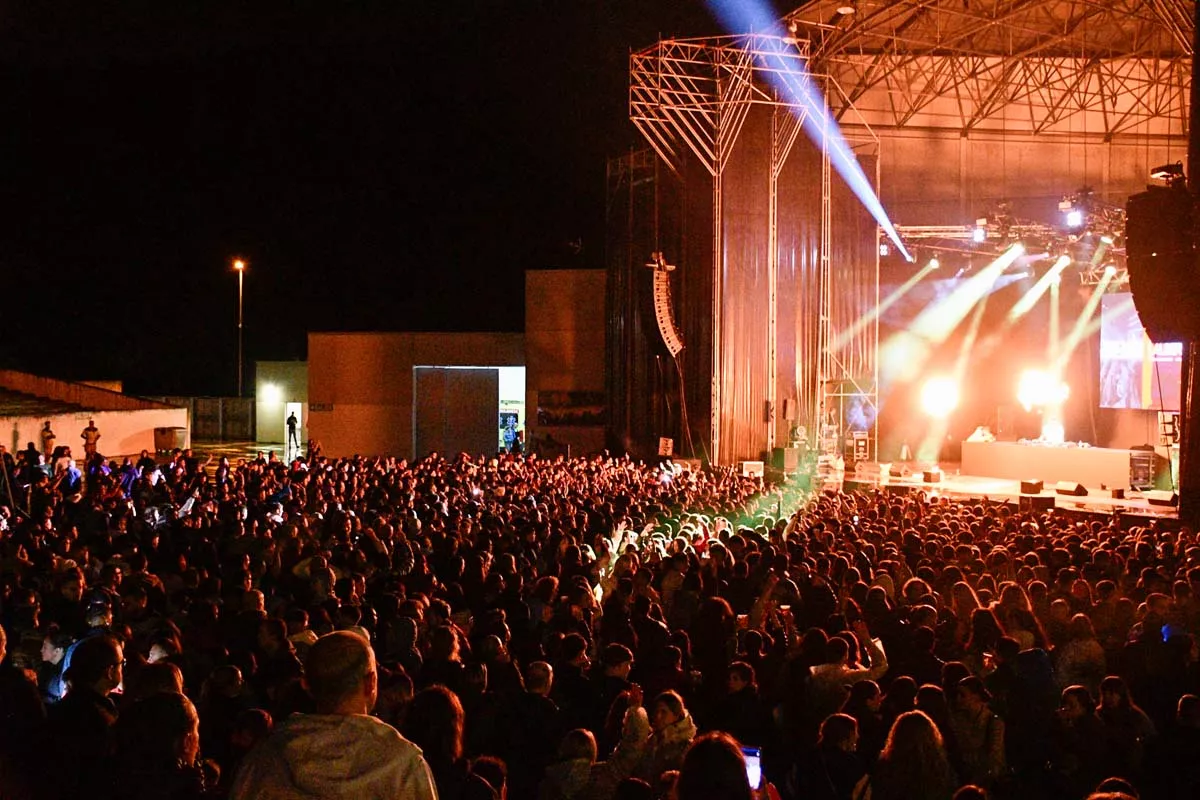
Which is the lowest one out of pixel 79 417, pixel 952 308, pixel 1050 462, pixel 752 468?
pixel 752 468

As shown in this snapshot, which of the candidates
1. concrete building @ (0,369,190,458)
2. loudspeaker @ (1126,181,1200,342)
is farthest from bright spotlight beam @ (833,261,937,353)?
concrete building @ (0,369,190,458)

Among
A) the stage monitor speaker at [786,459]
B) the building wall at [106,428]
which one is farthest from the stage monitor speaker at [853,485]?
the building wall at [106,428]

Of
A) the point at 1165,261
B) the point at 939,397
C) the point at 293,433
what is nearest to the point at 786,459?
the point at 939,397

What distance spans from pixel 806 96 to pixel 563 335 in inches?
357

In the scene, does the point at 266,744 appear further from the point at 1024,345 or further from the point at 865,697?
the point at 1024,345

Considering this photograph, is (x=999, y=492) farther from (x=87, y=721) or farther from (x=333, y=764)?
(x=333, y=764)

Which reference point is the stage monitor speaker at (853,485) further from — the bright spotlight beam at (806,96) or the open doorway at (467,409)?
the open doorway at (467,409)

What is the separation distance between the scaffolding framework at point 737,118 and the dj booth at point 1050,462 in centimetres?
318

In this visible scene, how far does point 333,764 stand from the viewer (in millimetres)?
2613

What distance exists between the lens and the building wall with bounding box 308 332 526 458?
31.2 meters

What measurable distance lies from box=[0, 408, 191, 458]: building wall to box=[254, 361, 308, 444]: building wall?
23.9 feet

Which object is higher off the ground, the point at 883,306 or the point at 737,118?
the point at 737,118

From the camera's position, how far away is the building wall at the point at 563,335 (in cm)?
2950

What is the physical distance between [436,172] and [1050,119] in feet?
66.1
